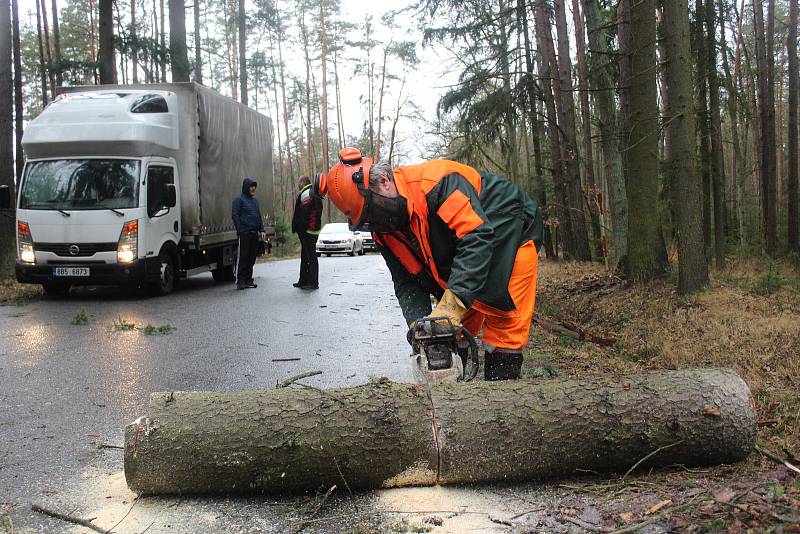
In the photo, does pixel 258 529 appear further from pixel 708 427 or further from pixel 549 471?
pixel 708 427

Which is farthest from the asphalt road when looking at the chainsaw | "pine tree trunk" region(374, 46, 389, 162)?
"pine tree trunk" region(374, 46, 389, 162)

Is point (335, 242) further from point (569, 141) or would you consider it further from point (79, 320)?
point (79, 320)

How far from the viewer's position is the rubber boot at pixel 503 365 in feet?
12.2

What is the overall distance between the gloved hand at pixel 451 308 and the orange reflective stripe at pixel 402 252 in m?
0.60

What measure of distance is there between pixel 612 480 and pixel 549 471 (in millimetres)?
314

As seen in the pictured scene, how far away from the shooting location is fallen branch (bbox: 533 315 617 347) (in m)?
6.87

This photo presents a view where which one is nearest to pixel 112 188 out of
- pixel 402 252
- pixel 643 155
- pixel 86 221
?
pixel 86 221

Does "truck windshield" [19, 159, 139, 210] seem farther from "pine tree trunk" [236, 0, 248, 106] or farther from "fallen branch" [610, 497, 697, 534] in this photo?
"pine tree trunk" [236, 0, 248, 106]

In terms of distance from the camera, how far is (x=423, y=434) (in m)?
3.06

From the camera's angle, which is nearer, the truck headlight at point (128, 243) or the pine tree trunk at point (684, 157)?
the pine tree trunk at point (684, 157)

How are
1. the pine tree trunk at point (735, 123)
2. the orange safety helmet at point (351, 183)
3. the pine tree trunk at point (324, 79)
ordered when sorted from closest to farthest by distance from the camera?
the orange safety helmet at point (351, 183) < the pine tree trunk at point (735, 123) < the pine tree trunk at point (324, 79)

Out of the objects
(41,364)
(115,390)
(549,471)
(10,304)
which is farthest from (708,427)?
(10,304)

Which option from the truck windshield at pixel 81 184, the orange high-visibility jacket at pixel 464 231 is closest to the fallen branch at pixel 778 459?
the orange high-visibility jacket at pixel 464 231

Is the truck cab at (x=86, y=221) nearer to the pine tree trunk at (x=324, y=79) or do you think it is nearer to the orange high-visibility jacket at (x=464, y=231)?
the orange high-visibility jacket at (x=464, y=231)
